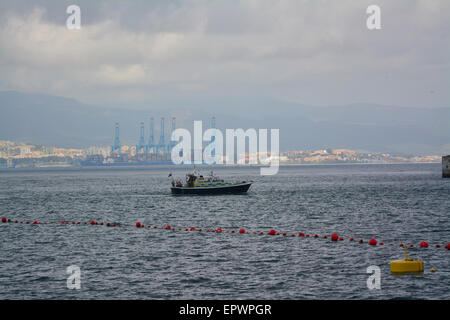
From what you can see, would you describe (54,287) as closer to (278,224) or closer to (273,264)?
(273,264)

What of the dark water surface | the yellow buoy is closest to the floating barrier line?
the dark water surface

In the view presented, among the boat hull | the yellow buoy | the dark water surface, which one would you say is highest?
the boat hull

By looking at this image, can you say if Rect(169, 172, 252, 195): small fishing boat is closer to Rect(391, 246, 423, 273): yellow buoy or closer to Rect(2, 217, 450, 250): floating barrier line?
Rect(2, 217, 450, 250): floating barrier line

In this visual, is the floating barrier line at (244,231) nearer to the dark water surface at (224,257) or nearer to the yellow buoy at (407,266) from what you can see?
the dark water surface at (224,257)

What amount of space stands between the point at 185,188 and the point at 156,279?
69521 mm

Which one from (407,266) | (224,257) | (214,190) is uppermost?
(214,190)

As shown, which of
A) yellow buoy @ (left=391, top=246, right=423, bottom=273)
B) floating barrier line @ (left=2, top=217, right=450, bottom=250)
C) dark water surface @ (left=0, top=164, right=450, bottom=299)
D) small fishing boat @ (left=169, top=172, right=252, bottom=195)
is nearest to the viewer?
dark water surface @ (left=0, top=164, right=450, bottom=299)

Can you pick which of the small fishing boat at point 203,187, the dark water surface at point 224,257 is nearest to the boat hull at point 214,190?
the small fishing boat at point 203,187

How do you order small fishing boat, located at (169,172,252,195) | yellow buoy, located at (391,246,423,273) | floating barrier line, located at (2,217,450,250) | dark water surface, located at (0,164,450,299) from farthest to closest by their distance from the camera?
small fishing boat, located at (169,172,252,195), floating barrier line, located at (2,217,450,250), yellow buoy, located at (391,246,423,273), dark water surface, located at (0,164,450,299)

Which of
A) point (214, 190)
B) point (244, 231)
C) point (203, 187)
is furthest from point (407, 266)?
point (203, 187)

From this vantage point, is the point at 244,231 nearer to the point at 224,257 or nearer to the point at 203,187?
the point at 224,257
